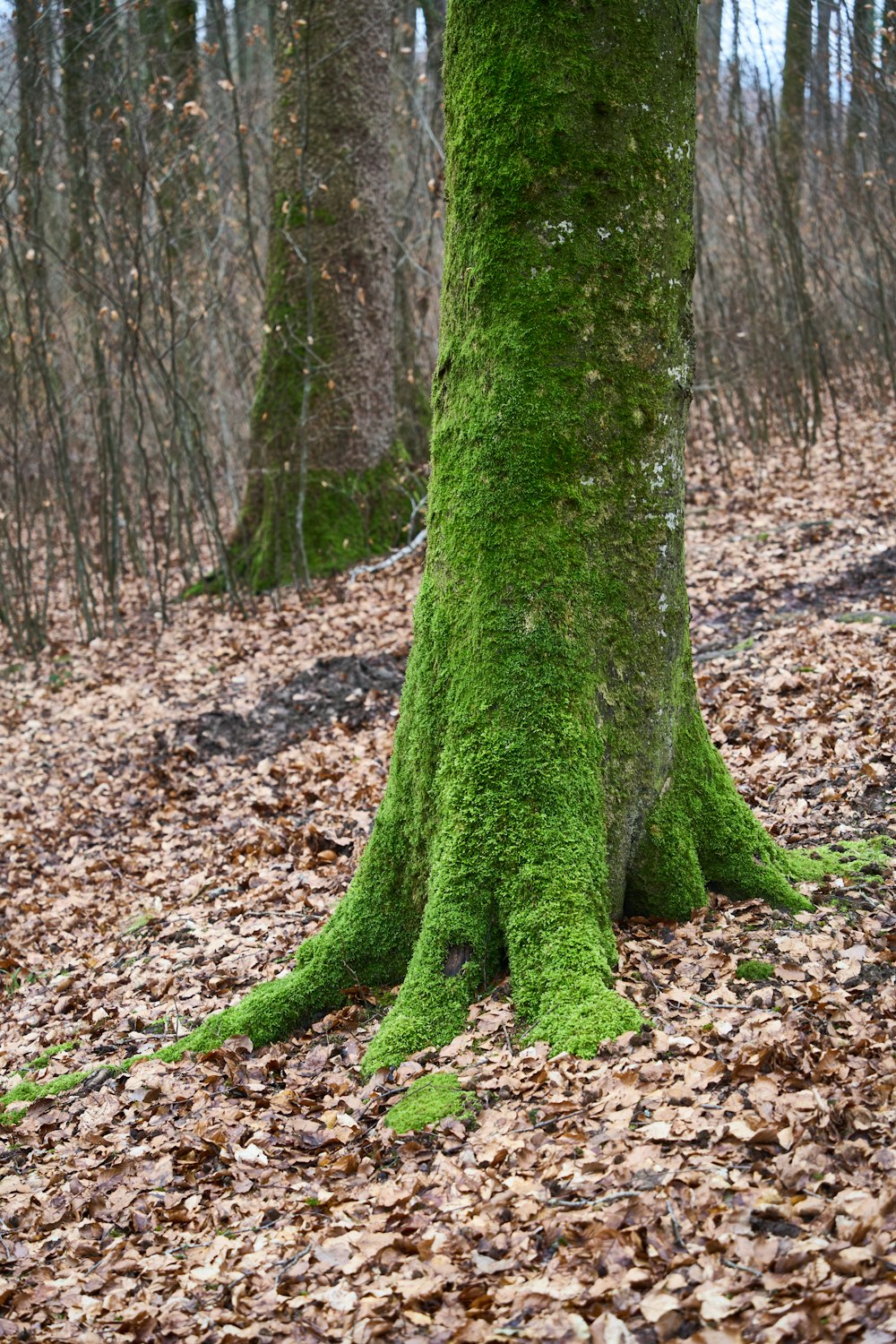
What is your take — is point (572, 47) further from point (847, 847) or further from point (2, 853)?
point (2, 853)

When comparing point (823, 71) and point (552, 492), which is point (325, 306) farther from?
point (552, 492)

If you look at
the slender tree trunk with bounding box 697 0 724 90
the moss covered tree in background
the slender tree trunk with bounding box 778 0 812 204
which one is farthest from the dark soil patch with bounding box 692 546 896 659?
the slender tree trunk with bounding box 697 0 724 90

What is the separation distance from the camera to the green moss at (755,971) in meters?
3.29

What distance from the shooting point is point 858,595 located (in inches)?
302

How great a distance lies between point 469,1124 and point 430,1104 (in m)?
0.14

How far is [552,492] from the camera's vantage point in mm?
3346

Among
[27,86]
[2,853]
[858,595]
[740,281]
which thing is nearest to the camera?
[2,853]

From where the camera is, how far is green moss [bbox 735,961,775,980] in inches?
130

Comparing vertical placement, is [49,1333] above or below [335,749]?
below

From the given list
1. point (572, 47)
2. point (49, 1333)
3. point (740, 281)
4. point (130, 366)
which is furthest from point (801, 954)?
point (740, 281)

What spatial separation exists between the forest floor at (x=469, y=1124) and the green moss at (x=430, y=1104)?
0.05m

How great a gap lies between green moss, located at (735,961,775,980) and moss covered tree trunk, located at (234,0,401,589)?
7620 mm

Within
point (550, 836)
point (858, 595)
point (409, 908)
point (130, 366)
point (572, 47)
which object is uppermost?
point (130, 366)

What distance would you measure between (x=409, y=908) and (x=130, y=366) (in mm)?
8161
